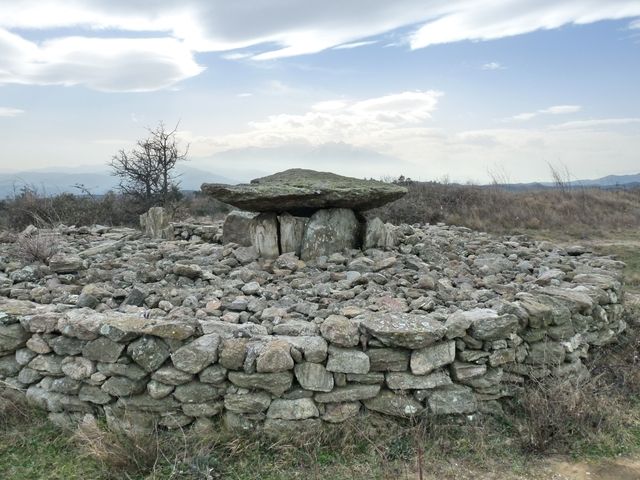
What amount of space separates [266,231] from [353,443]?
3.11m

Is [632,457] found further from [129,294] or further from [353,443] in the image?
[129,294]

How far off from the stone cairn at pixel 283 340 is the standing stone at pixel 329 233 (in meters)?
0.63

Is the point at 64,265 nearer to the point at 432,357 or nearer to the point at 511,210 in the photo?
the point at 432,357

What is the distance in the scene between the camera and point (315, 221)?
20.2 feet

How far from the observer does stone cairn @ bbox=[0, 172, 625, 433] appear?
3.62 meters

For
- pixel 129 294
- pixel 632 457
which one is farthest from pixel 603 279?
pixel 129 294

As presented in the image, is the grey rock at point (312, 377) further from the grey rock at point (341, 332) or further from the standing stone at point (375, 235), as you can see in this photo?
the standing stone at point (375, 235)

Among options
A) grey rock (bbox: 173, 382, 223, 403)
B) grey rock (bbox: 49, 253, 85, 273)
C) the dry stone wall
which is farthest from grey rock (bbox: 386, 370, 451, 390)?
grey rock (bbox: 49, 253, 85, 273)

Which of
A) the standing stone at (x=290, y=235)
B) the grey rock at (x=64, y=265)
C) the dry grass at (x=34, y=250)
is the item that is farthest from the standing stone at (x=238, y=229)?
the dry grass at (x=34, y=250)

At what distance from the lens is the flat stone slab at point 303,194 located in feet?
19.5

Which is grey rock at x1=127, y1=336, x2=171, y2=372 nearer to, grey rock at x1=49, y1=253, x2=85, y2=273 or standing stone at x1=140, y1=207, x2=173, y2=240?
grey rock at x1=49, y1=253, x2=85, y2=273

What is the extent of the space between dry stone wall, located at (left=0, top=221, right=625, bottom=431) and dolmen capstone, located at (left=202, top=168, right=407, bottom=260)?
0.89 metres

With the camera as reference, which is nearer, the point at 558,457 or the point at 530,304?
the point at 558,457

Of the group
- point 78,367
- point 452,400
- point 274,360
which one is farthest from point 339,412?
point 78,367
